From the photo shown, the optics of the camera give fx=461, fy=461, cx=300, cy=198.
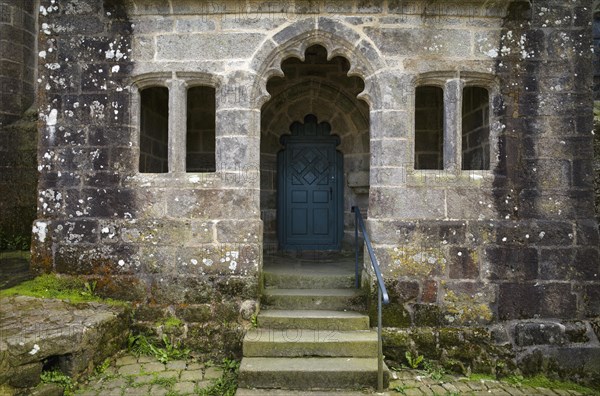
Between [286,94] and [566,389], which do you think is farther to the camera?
[286,94]

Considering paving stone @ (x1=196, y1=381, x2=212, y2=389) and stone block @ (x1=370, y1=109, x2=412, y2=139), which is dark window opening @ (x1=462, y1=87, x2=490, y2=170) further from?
paving stone @ (x1=196, y1=381, x2=212, y2=389)

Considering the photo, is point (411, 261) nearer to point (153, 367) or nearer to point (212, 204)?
point (212, 204)

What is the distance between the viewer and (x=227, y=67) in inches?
187

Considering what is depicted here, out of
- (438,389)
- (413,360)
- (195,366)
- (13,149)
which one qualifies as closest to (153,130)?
(13,149)

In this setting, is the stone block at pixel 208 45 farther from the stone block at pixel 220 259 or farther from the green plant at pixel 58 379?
the green plant at pixel 58 379

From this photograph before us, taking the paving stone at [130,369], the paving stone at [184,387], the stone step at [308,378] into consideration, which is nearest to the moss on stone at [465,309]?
the stone step at [308,378]

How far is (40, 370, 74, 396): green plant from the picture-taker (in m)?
3.83

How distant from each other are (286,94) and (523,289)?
406 cm

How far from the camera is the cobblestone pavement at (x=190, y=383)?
3.95 m

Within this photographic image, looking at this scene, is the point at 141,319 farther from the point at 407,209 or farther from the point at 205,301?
the point at 407,209

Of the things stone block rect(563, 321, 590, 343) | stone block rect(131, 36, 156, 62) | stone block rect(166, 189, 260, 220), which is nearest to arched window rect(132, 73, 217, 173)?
stone block rect(131, 36, 156, 62)

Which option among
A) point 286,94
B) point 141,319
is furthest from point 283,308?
point 286,94

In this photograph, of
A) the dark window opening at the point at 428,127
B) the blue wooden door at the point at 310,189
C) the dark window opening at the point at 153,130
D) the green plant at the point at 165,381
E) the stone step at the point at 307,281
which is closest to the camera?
the green plant at the point at 165,381

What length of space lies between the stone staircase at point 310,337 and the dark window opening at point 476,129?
78.2 inches
